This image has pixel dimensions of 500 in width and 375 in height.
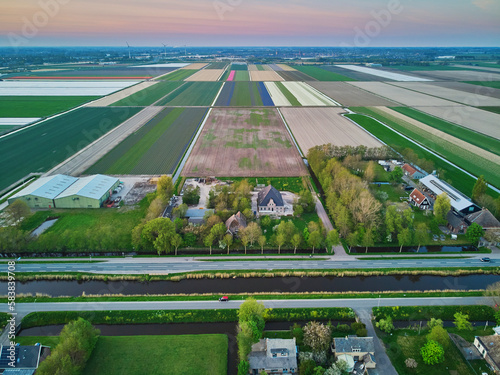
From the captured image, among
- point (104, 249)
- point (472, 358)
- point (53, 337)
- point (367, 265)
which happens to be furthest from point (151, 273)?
point (472, 358)

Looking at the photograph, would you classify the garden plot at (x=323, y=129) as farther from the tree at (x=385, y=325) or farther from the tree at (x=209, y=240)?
the tree at (x=385, y=325)

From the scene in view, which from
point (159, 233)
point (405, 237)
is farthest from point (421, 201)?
point (159, 233)

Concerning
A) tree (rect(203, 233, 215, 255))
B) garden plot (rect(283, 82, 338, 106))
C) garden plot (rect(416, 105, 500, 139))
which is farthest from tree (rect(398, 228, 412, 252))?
garden plot (rect(283, 82, 338, 106))

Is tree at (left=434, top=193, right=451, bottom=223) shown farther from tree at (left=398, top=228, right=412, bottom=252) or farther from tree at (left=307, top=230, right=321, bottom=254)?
tree at (left=307, top=230, right=321, bottom=254)

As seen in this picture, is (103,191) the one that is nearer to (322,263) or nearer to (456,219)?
(322,263)

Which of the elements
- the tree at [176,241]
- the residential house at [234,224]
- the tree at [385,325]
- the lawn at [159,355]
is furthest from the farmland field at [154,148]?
the tree at [385,325]

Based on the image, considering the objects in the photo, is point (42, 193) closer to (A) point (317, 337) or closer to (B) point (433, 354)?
(A) point (317, 337)
